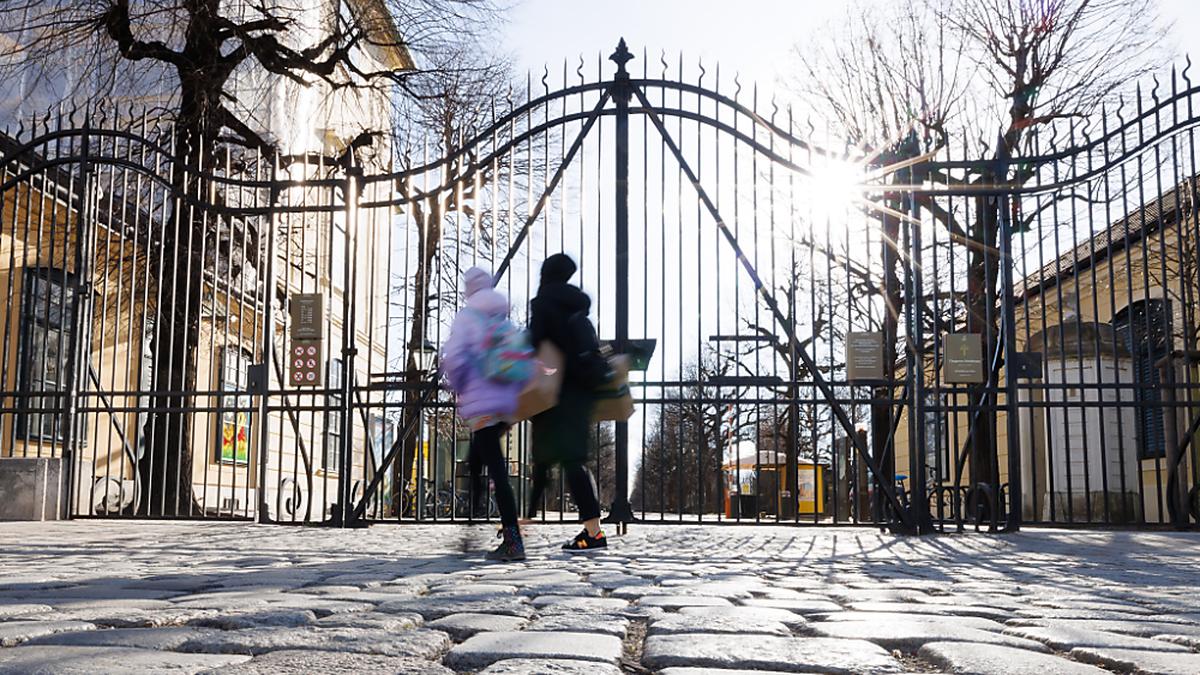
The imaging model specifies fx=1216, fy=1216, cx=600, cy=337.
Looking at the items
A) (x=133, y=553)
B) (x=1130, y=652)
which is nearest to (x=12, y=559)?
(x=133, y=553)

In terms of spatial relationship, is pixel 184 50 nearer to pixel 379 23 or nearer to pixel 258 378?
pixel 379 23

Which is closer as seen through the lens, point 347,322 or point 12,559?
point 12,559

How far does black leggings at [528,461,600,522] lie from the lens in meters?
7.37

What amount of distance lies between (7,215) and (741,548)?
1145 cm

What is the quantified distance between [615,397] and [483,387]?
0.90 metres

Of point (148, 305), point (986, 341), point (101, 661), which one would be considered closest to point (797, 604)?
point (101, 661)

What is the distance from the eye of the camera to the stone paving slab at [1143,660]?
287cm

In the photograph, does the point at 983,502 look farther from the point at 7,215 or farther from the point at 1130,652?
the point at 7,215

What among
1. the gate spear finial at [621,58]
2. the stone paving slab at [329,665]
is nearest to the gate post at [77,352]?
the gate spear finial at [621,58]

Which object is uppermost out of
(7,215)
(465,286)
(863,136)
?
(863,136)

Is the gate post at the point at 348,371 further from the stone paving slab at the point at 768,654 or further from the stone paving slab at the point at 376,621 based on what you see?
the stone paving slab at the point at 768,654

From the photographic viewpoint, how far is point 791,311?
9836mm

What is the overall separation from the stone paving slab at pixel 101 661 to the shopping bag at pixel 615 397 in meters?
4.58

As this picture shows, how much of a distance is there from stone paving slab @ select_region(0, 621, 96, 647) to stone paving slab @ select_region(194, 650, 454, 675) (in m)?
0.72
